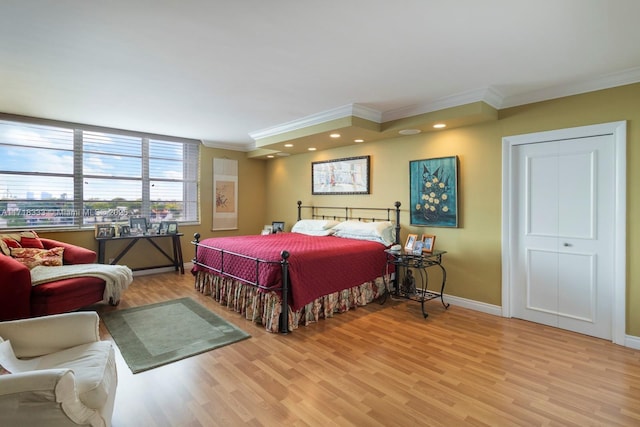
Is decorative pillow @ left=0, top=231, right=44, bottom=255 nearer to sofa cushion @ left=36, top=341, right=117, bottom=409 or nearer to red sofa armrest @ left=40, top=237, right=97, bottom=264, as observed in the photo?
red sofa armrest @ left=40, top=237, right=97, bottom=264

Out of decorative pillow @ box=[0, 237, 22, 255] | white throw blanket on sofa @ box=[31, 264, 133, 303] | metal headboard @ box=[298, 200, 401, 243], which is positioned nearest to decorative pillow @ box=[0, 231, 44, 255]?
decorative pillow @ box=[0, 237, 22, 255]

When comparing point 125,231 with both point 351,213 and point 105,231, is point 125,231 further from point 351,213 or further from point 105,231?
point 351,213

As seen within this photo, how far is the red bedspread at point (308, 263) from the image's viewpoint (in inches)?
131

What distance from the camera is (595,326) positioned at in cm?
319

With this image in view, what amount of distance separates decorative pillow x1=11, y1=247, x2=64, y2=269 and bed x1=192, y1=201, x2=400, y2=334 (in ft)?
5.33

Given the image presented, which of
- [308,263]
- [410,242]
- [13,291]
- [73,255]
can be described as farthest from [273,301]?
[73,255]

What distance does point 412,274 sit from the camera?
4527mm

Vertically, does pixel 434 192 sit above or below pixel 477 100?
below

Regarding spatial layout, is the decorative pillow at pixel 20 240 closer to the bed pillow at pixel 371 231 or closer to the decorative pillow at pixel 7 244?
the decorative pillow at pixel 7 244

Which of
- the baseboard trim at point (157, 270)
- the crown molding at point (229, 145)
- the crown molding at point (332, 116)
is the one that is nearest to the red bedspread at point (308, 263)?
the crown molding at point (332, 116)

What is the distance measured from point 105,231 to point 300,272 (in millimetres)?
3593

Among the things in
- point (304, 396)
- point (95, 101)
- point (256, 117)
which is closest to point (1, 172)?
point (95, 101)

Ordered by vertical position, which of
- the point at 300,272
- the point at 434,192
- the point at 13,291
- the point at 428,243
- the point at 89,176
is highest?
the point at 89,176

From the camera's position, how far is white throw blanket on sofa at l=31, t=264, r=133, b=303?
11.5 feet
